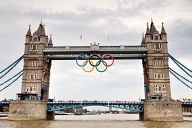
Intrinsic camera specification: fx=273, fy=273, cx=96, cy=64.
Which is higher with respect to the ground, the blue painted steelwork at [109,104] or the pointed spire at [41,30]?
the pointed spire at [41,30]

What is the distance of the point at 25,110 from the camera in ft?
224

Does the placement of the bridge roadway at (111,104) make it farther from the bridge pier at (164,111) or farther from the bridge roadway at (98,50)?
the bridge roadway at (98,50)

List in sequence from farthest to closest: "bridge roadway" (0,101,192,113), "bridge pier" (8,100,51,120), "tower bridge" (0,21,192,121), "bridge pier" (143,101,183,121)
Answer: "bridge roadway" (0,101,192,113) → "tower bridge" (0,21,192,121) → "bridge pier" (8,100,51,120) → "bridge pier" (143,101,183,121)

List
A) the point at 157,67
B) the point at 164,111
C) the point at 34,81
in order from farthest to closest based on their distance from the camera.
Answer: the point at 34,81, the point at 157,67, the point at 164,111

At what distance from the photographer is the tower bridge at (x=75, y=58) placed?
231 ft

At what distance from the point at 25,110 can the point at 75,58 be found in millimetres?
20929

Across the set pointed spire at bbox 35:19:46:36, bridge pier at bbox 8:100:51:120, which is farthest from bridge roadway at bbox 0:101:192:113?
pointed spire at bbox 35:19:46:36

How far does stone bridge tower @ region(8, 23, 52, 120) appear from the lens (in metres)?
68.8

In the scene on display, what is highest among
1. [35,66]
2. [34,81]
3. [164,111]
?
[35,66]

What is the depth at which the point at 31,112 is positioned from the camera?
68.5 metres

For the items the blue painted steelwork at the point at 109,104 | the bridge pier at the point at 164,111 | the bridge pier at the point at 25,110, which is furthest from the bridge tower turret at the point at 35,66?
the bridge pier at the point at 164,111

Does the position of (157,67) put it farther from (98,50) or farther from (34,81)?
(34,81)

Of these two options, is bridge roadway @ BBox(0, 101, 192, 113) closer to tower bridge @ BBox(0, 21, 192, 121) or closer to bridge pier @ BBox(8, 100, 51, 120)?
tower bridge @ BBox(0, 21, 192, 121)

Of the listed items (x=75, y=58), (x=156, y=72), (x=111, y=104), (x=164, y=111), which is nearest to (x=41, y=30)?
(x=75, y=58)
